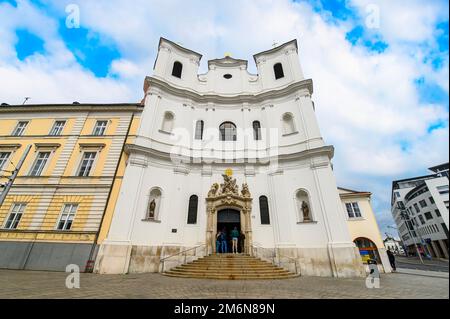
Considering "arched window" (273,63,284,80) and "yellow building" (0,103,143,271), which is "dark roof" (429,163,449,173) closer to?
"yellow building" (0,103,143,271)

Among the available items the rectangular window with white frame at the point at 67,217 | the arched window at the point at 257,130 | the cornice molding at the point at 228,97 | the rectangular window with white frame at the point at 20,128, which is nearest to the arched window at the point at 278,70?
the cornice molding at the point at 228,97

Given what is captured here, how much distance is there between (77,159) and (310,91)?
63.1 ft

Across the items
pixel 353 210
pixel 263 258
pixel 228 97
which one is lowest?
pixel 263 258

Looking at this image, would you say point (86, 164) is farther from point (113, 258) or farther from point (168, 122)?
point (113, 258)

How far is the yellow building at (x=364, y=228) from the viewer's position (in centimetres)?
1476

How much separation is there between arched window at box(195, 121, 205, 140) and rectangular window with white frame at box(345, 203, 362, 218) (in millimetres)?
13529

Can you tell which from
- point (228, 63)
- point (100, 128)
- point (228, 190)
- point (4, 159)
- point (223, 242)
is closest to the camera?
point (223, 242)

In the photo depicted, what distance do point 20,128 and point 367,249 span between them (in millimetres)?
28823

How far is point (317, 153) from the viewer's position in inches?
557

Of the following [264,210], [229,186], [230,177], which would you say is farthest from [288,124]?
[264,210]

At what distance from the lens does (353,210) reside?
16.6 metres

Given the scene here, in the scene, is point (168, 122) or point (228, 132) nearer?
point (168, 122)
